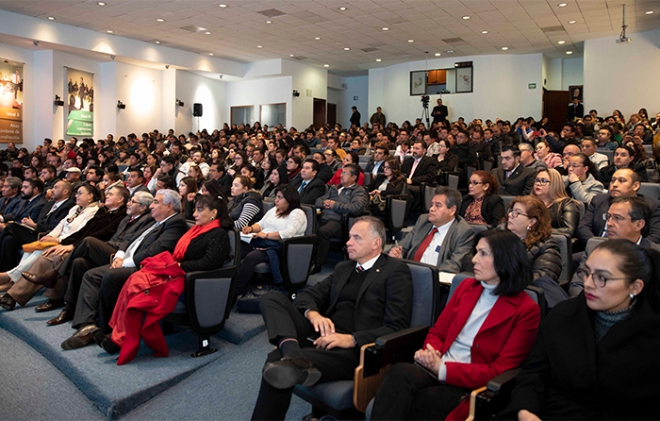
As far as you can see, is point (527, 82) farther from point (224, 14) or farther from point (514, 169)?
point (514, 169)

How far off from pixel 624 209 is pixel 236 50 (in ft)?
44.5

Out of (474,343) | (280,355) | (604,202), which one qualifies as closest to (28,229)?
(280,355)

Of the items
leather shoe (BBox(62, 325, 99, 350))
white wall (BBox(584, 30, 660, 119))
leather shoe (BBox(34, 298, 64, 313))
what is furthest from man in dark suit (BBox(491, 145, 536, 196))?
white wall (BBox(584, 30, 660, 119))

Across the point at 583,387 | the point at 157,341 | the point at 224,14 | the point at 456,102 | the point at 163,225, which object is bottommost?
the point at 157,341

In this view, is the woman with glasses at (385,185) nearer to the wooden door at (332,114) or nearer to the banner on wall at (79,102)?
the banner on wall at (79,102)

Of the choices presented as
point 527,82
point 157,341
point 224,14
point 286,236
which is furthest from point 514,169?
point 527,82

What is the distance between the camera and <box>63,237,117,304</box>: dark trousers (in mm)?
3596

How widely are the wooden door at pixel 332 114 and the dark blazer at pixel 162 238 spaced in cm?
1622

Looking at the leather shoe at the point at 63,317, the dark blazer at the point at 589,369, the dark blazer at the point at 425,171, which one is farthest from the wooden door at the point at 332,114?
the dark blazer at the point at 589,369

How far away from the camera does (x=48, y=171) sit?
7141 millimetres

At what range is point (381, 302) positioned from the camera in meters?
2.30

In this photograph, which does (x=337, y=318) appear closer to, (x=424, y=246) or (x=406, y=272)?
(x=406, y=272)

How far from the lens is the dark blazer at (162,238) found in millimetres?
3375

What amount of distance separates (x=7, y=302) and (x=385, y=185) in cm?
390
